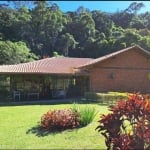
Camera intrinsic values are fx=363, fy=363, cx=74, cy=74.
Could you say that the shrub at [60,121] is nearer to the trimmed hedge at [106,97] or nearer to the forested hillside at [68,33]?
the trimmed hedge at [106,97]

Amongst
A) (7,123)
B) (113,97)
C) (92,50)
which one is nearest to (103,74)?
(113,97)

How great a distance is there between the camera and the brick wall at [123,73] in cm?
3350

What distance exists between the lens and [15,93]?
32.0 metres

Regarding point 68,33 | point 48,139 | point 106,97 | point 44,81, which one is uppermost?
point 68,33

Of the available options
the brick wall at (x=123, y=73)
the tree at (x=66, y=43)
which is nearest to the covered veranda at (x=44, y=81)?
the brick wall at (x=123, y=73)

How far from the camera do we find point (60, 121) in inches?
552

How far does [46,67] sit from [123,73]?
7.32 metres

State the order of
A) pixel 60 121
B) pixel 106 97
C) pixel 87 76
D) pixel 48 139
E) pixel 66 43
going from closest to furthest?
pixel 48 139 → pixel 60 121 → pixel 106 97 → pixel 87 76 → pixel 66 43

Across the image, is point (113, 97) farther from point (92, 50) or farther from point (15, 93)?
point (92, 50)

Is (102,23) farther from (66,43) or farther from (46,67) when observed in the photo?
(46,67)

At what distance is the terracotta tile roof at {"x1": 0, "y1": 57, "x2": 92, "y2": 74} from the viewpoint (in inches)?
1219

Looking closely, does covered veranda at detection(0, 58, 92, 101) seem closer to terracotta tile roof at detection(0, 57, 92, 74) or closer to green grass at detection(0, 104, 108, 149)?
terracotta tile roof at detection(0, 57, 92, 74)

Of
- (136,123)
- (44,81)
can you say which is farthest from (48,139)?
(44,81)

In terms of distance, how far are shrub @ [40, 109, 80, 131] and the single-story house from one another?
17.2 meters
